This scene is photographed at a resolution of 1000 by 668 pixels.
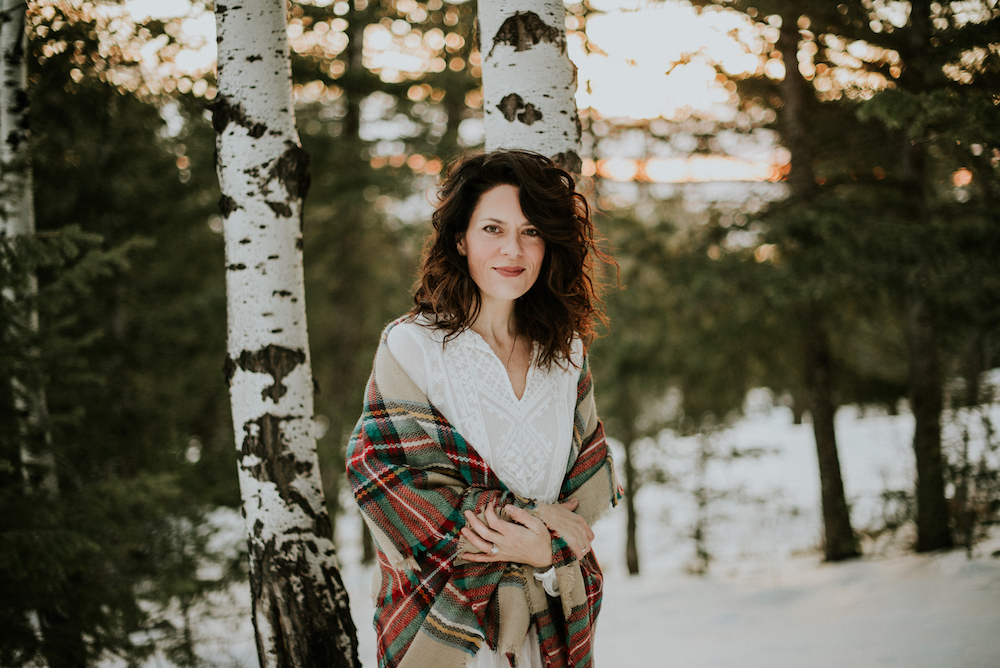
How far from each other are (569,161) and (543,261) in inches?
19.6

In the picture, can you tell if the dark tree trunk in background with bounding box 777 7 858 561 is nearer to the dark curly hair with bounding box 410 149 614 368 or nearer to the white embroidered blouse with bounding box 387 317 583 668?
the dark curly hair with bounding box 410 149 614 368

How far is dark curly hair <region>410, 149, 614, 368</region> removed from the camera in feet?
6.27

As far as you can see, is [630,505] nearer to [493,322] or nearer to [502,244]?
[493,322]

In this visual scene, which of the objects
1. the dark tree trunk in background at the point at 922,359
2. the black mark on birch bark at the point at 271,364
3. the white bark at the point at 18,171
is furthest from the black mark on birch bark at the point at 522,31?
the dark tree trunk in background at the point at 922,359

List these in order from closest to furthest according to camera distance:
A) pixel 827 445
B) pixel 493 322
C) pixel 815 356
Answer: pixel 493 322 < pixel 827 445 < pixel 815 356

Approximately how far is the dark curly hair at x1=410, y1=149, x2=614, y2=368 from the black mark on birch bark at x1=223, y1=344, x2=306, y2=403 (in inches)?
27.7

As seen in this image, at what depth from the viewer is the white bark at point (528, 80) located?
2.32 m

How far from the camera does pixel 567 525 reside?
181 cm

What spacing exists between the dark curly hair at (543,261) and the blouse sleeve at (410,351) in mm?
95

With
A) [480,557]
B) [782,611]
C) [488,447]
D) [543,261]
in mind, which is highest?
[543,261]

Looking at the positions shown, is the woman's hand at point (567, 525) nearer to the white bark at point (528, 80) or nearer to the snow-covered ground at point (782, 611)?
the white bark at point (528, 80)

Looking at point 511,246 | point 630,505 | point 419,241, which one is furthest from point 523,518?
point 630,505

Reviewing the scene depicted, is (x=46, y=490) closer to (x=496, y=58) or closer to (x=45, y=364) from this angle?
(x=45, y=364)

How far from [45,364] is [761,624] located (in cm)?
540
